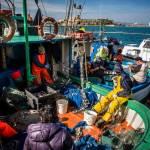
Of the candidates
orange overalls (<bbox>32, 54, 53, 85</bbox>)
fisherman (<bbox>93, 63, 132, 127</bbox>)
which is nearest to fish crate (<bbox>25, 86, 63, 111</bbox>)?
orange overalls (<bbox>32, 54, 53, 85</bbox>)

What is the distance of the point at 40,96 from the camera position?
743cm

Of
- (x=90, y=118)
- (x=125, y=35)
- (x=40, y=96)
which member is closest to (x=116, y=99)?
(x=90, y=118)

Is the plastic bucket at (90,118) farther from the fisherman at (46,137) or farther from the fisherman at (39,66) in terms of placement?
the fisherman at (46,137)

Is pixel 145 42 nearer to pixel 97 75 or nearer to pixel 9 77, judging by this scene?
pixel 97 75

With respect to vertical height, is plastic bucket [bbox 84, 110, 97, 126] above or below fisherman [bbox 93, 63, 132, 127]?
below

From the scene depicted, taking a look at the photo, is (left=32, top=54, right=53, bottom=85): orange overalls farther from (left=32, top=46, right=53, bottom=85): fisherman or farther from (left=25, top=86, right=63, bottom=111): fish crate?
(left=25, top=86, right=63, bottom=111): fish crate

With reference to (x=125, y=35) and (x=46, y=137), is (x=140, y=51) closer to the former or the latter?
(x=46, y=137)

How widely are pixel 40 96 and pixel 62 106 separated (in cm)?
82

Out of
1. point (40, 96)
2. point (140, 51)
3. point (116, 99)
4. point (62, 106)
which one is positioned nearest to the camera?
point (116, 99)

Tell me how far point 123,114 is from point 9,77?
4087mm

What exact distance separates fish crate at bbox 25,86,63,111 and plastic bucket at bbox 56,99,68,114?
17 cm

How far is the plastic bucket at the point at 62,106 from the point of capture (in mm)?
7652

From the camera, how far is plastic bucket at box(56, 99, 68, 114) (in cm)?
765

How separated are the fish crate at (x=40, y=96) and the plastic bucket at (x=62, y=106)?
0.17 metres
